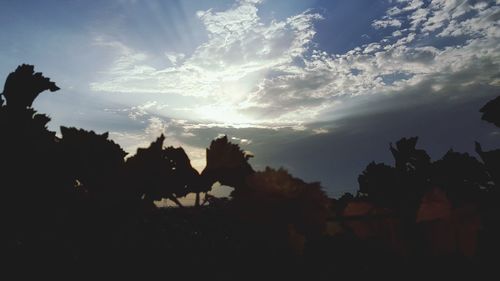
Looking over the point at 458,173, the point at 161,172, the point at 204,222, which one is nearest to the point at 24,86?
the point at 161,172

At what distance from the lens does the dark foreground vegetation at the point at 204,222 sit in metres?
1.03

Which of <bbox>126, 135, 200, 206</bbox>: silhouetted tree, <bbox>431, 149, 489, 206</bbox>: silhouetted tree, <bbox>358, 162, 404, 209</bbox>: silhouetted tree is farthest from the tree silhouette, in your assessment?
<bbox>431, 149, 489, 206</bbox>: silhouetted tree

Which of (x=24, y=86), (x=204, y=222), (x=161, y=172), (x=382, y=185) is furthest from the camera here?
(x=24, y=86)

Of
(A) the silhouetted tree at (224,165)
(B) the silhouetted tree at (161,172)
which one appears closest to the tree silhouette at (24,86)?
(B) the silhouetted tree at (161,172)

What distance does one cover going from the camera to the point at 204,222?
1.23 meters

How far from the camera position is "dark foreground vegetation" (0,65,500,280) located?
103 centimetres

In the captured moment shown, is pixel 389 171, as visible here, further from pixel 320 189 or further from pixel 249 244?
pixel 249 244

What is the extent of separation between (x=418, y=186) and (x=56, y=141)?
153cm

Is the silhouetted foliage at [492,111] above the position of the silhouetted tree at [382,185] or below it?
above

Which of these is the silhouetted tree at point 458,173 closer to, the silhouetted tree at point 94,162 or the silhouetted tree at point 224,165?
the silhouetted tree at point 224,165

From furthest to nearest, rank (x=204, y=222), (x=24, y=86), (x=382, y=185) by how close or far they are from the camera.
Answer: (x=24, y=86) → (x=382, y=185) → (x=204, y=222)

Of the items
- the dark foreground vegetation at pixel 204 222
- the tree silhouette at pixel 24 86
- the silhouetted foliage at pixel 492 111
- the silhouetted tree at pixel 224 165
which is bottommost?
the dark foreground vegetation at pixel 204 222

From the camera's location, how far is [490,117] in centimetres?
182

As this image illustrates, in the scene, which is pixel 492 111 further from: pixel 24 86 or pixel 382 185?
pixel 24 86
